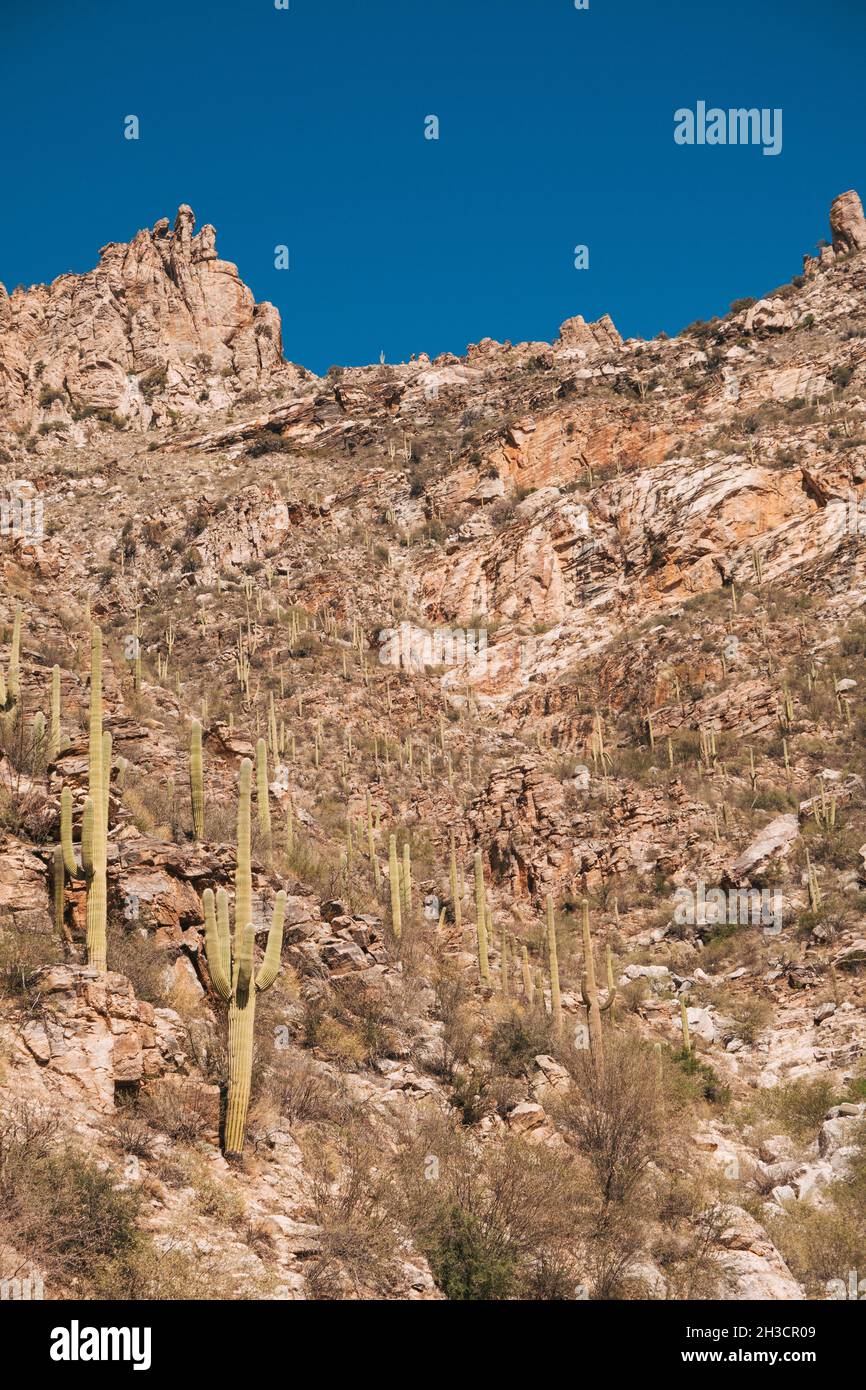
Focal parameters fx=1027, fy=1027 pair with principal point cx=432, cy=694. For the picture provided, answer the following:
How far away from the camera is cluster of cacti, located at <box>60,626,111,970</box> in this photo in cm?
970

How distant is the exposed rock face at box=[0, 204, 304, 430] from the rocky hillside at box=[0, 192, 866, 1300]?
1.05 feet

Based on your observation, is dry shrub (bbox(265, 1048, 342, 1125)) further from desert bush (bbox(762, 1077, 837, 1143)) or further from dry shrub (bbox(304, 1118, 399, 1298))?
desert bush (bbox(762, 1077, 837, 1143))

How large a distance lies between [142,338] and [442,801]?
44.3 meters

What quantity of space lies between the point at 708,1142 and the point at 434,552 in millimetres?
32701

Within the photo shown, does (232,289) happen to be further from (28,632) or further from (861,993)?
(861,993)

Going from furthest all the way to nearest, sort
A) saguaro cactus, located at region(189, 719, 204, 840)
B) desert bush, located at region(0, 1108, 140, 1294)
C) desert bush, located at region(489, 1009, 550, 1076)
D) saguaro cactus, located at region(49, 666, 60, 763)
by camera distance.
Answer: desert bush, located at region(489, 1009, 550, 1076) → saguaro cactus, located at region(49, 666, 60, 763) → saguaro cactus, located at region(189, 719, 204, 840) → desert bush, located at region(0, 1108, 140, 1294)

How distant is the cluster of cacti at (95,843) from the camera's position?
970cm

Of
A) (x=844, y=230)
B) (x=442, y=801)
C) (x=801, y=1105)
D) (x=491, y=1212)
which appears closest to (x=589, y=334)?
(x=844, y=230)

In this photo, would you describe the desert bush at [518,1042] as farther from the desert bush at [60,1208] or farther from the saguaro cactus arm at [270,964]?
the desert bush at [60,1208]

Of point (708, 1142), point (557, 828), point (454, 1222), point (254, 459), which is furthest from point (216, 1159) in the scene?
point (254, 459)

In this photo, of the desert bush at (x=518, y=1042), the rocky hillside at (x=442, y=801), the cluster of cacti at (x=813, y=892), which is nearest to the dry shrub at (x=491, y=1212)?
the rocky hillside at (x=442, y=801)

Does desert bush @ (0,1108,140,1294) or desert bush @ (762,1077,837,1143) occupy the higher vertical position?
desert bush @ (0,1108,140,1294)

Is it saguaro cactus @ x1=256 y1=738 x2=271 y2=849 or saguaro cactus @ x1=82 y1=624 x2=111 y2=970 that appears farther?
saguaro cactus @ x1=256 y1=738 x2=271 y2=849

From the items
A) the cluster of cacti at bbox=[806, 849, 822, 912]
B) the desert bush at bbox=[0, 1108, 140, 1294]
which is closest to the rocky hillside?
the desert bush at bbox=[0, 1108, 140, 1294]
